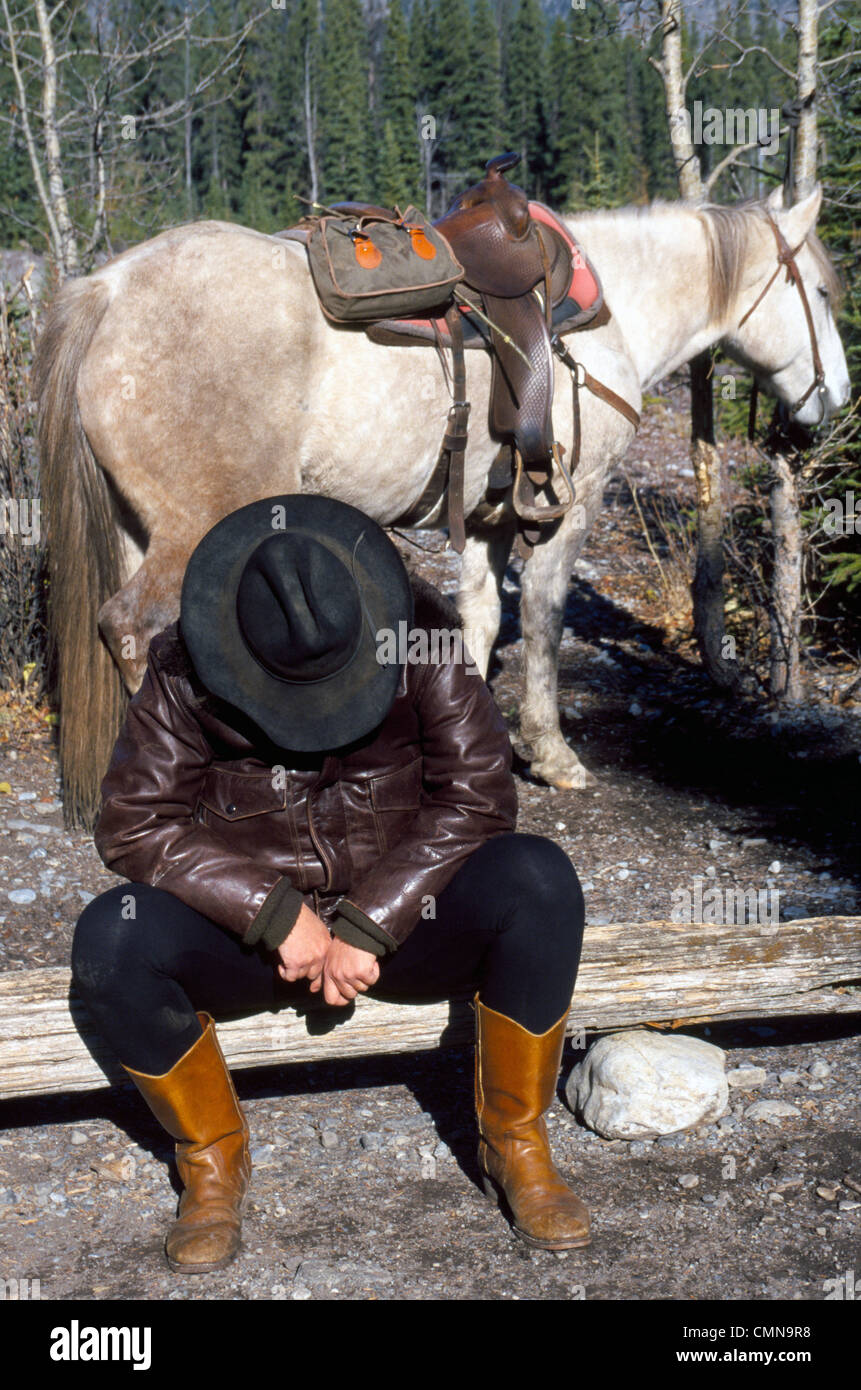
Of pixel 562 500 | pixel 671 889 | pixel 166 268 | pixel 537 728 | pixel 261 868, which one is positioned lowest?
pixel 671 889

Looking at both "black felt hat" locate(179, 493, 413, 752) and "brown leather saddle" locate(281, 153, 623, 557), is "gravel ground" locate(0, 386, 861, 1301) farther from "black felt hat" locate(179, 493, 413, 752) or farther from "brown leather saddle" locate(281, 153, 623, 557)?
"brown leather saddle" locate(281, 153, 623, 557)

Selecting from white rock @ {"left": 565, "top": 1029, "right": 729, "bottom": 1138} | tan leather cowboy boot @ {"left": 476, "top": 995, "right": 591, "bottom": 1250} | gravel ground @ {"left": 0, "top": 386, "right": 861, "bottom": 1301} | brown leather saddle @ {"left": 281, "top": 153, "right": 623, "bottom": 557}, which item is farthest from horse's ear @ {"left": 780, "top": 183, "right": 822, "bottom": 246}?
tan leather cowboy boot @ {"left": 476, "top": 995, "right": 591, "bottom": 1250}

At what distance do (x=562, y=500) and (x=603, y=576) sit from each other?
344cm

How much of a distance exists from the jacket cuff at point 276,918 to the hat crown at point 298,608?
0.42m

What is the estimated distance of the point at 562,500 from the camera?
4934 millimetres

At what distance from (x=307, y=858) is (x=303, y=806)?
11 centimetres

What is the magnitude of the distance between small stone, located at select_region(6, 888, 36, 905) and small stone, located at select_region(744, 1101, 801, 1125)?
250cm

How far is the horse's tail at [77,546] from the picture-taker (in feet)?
12.9

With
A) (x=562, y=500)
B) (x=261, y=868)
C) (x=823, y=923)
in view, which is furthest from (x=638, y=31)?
(x=261, y=868)

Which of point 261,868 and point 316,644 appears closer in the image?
point 316,644

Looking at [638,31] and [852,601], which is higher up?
[638,31]

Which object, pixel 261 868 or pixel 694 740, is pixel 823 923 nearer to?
pixel 261 868

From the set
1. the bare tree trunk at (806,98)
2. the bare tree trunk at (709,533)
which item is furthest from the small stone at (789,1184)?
the bare tree trunk at (806,98)

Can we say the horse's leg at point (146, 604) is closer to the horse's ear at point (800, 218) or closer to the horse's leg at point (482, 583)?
the horse's leg at point (482, 583)
